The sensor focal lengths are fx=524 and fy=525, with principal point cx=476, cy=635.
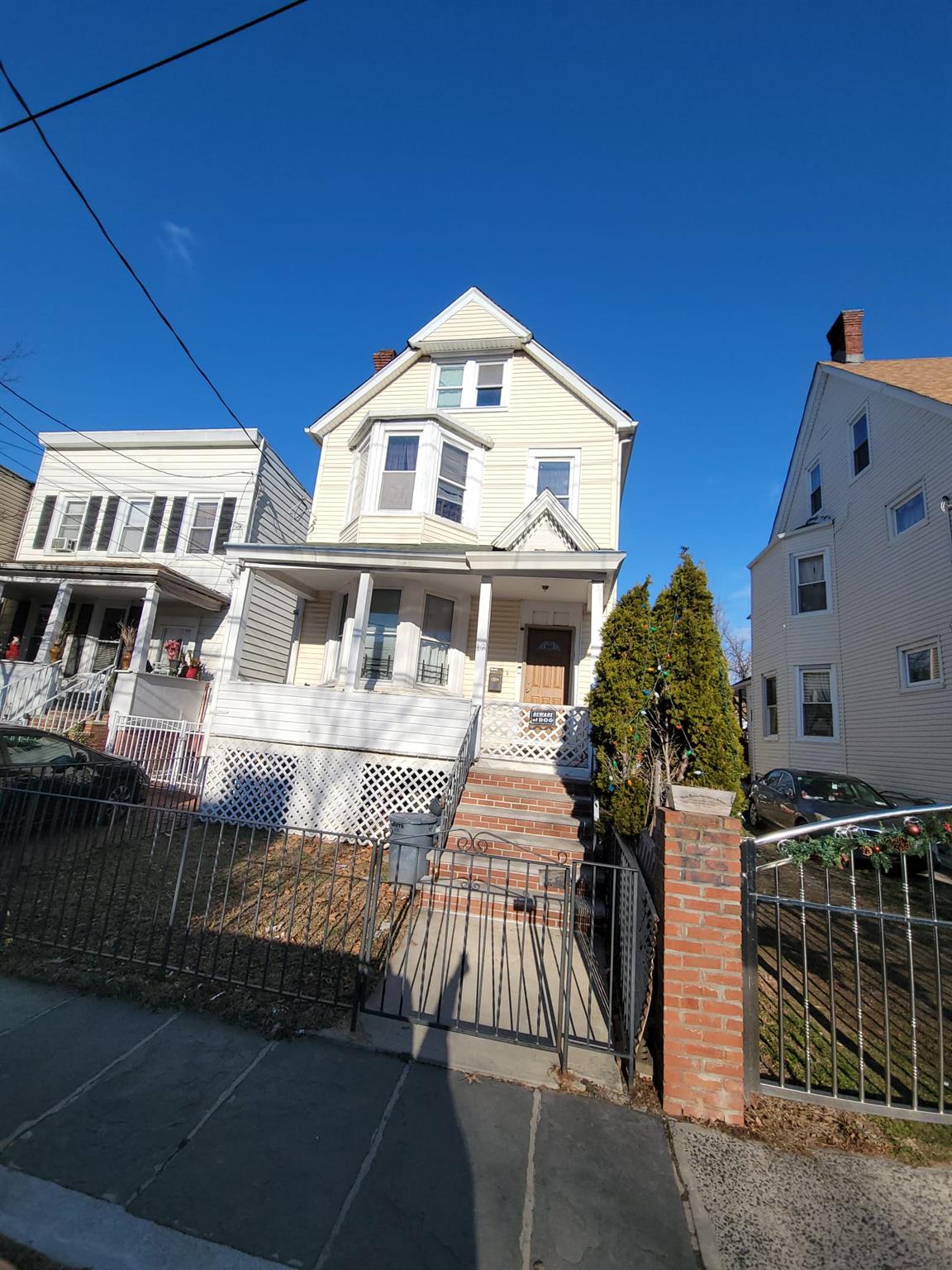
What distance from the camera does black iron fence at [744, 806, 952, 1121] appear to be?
3.03 meters

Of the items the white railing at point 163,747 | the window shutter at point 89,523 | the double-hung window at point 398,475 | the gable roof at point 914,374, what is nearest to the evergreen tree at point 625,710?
the double-hung window at point 398,475

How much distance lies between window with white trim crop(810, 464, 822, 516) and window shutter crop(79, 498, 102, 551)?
Answer: 2252cm

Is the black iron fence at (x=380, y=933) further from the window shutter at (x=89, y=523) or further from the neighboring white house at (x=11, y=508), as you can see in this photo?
the neighboring white house at (x=11, y=508)

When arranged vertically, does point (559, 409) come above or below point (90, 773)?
above

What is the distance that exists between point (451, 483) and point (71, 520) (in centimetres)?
1309

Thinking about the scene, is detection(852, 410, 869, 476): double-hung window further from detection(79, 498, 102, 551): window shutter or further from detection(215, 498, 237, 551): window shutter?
detection(79, 498, 102, 551): window shutter

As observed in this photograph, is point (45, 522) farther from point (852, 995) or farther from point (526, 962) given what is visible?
point (852, 995)

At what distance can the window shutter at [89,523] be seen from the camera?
16.5 m

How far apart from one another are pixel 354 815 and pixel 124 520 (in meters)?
13.4

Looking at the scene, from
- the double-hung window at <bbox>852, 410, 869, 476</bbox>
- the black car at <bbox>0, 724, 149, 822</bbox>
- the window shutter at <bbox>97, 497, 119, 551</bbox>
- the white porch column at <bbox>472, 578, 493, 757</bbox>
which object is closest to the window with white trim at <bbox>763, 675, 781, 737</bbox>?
the double-hung window at <bbox>852, 410, 869, 476</bbox>

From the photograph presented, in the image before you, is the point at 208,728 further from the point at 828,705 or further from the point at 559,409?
the point at 828,705

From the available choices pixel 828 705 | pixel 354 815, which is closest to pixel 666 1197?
pixel 354 815

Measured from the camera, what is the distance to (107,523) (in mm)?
16422

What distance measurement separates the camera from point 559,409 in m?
13.1
